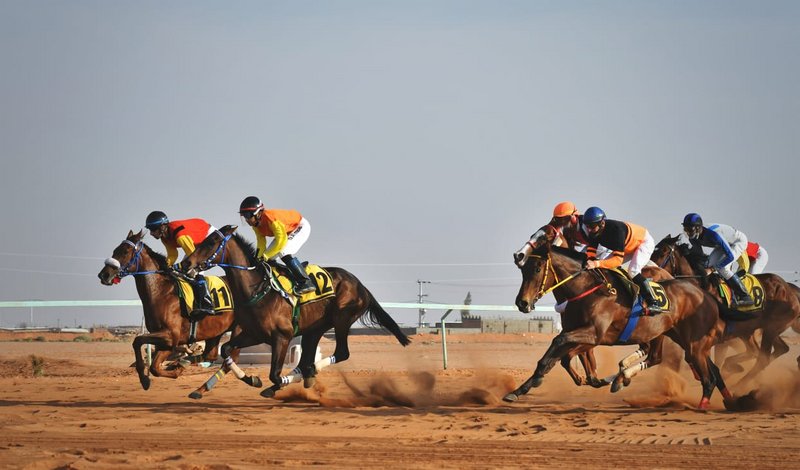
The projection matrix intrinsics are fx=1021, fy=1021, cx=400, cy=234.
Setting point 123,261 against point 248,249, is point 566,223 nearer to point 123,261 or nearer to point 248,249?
point 248,249

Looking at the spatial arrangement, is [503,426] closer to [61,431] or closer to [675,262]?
[61,431]

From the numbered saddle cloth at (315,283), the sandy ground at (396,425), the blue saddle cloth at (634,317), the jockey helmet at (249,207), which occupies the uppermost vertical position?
the jockey helmet at (249,207)

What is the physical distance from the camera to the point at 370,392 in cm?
1436

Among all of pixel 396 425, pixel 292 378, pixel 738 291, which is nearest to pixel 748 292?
pixel 738 291

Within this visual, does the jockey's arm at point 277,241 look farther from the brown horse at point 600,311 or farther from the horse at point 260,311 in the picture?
the brown horse at point 600,311

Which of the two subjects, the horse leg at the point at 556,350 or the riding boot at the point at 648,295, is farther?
the riding boot at the point at 648,295

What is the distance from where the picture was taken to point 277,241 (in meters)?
13.8

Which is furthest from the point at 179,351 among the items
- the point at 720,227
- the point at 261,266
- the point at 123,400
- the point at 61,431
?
the point at 720,227

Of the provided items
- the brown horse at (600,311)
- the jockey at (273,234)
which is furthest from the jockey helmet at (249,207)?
the brown horse at (600,311)

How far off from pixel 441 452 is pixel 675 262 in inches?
303

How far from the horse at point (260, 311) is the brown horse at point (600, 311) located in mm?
3295

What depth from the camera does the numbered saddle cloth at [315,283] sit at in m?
13.8

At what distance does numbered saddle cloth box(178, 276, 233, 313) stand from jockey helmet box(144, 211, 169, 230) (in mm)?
820

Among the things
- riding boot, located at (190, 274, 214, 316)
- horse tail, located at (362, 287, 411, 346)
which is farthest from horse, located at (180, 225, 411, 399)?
horse tail, located at (362, 287, 411, 346)
